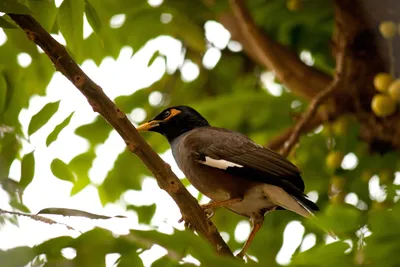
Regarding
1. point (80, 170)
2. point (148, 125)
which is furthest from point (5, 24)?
point (80, 170)

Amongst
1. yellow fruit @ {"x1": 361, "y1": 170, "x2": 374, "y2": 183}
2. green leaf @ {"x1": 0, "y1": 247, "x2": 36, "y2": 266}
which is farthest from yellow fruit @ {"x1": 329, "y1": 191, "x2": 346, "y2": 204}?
green leaf @ {"x1": 0, "y1": 247, "x2": 36, "y2": 266}

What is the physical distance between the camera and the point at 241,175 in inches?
145

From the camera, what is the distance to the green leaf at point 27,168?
305cm

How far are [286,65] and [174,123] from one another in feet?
3.50

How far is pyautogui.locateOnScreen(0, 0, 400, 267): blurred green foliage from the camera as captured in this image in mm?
2473

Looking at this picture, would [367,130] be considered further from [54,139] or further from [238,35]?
[54,139]

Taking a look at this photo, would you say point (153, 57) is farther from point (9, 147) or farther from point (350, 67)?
point (9, 147)

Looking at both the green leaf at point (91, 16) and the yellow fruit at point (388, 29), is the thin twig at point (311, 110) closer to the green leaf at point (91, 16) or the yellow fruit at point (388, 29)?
the yellow fruit at point (388, 29)

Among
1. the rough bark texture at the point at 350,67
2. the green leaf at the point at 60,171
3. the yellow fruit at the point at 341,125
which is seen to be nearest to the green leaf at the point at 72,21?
the green leaf at the point at 60,171

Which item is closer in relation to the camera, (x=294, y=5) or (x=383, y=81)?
(x=383, y=81)

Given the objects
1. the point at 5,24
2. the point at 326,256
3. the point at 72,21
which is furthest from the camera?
the point at 72,21

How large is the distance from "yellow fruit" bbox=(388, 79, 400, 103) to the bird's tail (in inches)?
44.7

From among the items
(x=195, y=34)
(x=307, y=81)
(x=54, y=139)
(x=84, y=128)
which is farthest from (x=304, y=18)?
(x=54, y=139)

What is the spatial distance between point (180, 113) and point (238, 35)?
119 centimetres
